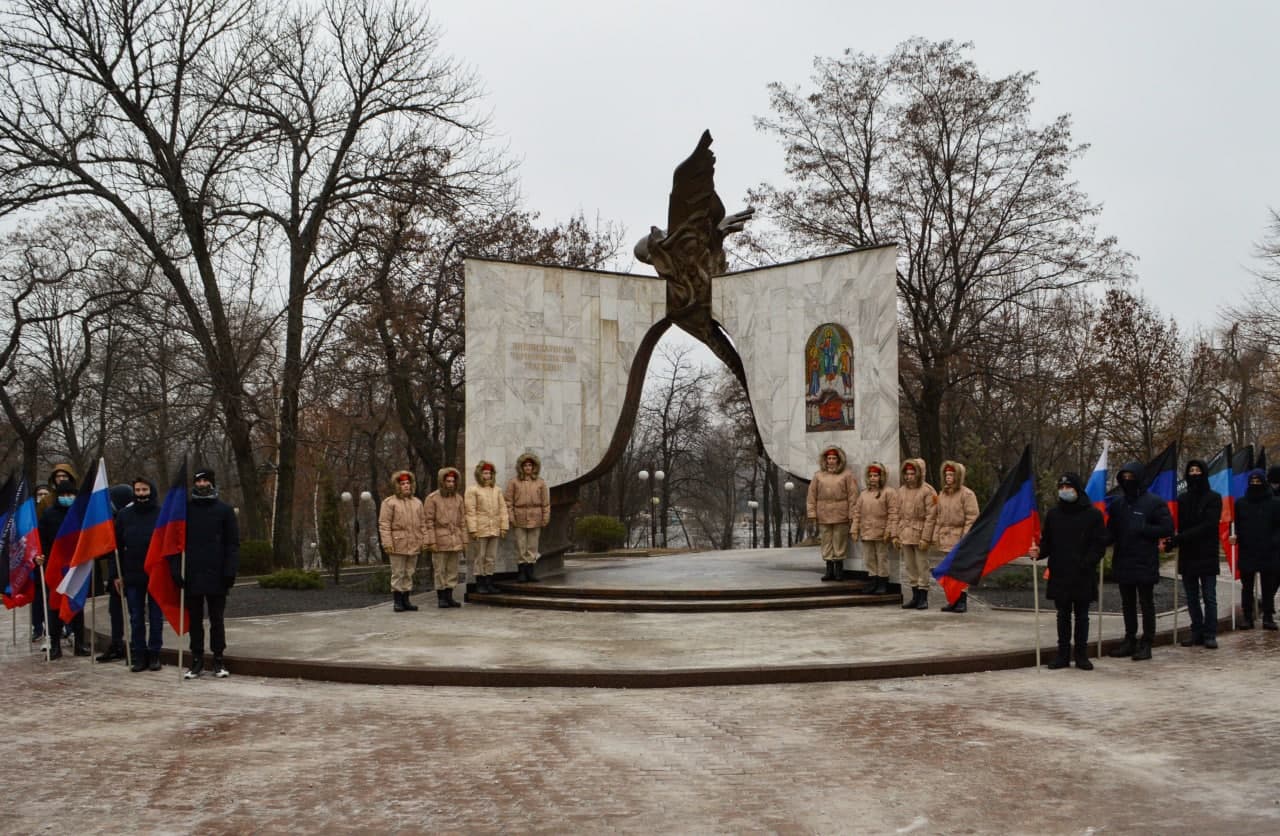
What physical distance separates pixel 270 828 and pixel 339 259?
811 inches

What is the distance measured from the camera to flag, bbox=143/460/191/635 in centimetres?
1003

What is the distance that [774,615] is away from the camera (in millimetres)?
13633

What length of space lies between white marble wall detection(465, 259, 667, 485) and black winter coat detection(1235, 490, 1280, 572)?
897 centimetres

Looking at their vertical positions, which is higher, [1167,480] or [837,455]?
[837,455]

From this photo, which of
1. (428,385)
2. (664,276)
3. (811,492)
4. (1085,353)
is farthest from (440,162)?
(1085,353)

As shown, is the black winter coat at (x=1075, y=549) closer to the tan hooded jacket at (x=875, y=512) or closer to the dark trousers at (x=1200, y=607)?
the dark trousers at (x=1200, y=607)

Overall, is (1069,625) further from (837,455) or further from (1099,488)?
(837,455)

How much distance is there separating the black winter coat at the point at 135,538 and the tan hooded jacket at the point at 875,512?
9.02 metres

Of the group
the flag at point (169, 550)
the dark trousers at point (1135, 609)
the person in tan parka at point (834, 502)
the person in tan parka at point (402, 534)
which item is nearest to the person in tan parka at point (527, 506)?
the person in tan parka at point (402, 534)

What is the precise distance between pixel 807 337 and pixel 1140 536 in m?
6.72

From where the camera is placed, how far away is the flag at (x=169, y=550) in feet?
32.9

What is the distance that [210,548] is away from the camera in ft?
33.0

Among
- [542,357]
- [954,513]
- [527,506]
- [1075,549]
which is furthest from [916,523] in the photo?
[542,357]

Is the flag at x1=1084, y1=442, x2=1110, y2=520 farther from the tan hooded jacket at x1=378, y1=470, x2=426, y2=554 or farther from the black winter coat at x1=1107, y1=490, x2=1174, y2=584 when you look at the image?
the tan hooded jacket at x1=378, y1=470, x2=426, y2=554
